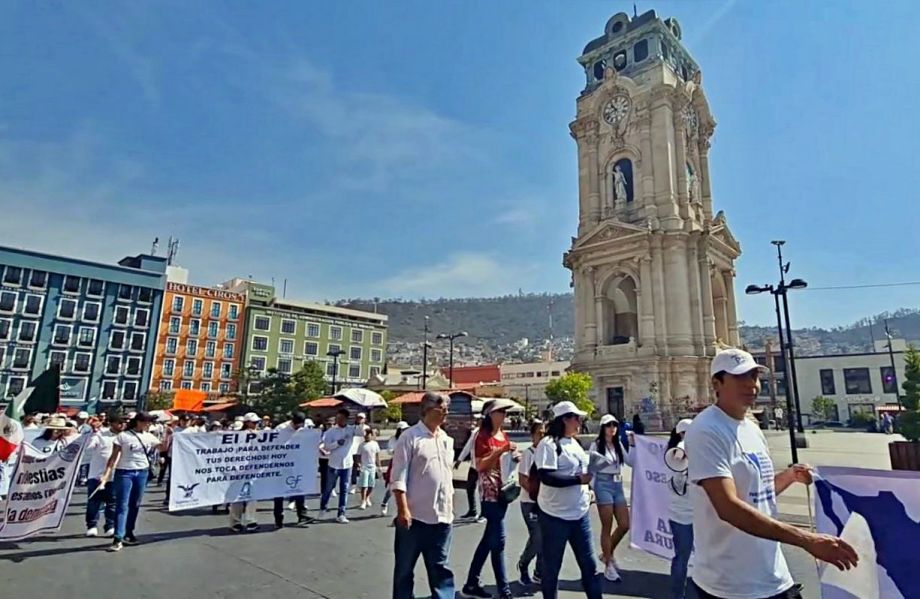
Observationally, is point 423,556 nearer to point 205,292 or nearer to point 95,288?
point 95,288

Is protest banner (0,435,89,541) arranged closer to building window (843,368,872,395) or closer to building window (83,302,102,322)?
building window (83,302,102,322)

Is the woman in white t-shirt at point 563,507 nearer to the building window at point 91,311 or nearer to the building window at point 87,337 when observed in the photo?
the building window at point 87,337

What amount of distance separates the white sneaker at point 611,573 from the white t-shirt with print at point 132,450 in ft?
21.1

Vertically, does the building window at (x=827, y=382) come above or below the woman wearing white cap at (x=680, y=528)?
above

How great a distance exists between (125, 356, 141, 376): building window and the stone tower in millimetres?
46532

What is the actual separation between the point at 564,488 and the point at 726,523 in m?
2.26

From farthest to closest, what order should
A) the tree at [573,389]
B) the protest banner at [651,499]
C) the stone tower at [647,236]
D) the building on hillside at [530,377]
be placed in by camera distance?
the building on hillside at [530,377] < the stone tower at [647,236] < the tree at [573,389] < the protest banner at [651,499]

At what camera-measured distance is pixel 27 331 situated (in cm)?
5372

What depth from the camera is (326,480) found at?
1041cm

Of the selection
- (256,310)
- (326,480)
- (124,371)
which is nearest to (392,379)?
(256,310)

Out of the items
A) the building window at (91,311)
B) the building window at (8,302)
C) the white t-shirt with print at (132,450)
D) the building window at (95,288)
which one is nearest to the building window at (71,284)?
the building window at (95,288)

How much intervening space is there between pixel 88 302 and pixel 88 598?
62.3 meters

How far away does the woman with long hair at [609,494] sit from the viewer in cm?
636

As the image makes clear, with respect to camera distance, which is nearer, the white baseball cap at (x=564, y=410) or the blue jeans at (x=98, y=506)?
the white baseball cap at (x=564, y=410)
